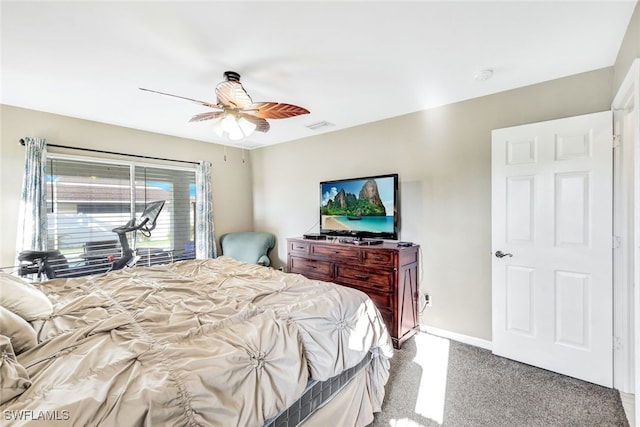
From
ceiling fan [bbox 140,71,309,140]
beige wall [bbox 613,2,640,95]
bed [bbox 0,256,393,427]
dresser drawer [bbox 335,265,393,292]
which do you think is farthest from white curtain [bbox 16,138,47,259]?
beige wall [bbox 613,2,640,95]

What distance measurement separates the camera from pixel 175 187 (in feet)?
13.9

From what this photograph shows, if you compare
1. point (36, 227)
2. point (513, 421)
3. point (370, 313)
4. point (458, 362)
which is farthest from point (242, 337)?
point (36, 227)

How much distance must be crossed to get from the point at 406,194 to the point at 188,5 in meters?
2.62

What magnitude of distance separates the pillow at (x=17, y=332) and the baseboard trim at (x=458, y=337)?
319 cm

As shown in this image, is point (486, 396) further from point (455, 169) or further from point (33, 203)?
point (33, 203)

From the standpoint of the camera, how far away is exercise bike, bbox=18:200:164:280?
9.04 ft

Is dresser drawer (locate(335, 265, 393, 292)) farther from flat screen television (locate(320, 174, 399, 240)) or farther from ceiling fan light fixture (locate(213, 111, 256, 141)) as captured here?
ceiling fan light fixture (locate(213, 111, 256, 141))

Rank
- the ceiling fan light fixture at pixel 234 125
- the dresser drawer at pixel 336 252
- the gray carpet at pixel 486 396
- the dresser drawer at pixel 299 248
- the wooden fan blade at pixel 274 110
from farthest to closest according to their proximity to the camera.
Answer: the dresser drawer at pixel 299 248, the dresser drawer at pixel 336 252, the ceiling fan light fixture at pixel 234 125, the wooden fan blade at pixel 274 110, the gray carpet at pixel 486 396

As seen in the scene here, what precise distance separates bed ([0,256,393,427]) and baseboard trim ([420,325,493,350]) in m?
1.36

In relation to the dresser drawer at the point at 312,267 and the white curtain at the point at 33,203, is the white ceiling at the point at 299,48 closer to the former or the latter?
the white curtain at the point at 33,203

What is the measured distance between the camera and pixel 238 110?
2.31 meters

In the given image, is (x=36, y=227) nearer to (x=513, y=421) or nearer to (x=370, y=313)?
(x=370, y=313)

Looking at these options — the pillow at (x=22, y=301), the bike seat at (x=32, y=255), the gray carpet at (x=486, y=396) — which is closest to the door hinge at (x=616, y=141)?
the gray carpet at (x=486, y=396)

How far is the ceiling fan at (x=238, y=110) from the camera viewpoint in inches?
82.8
